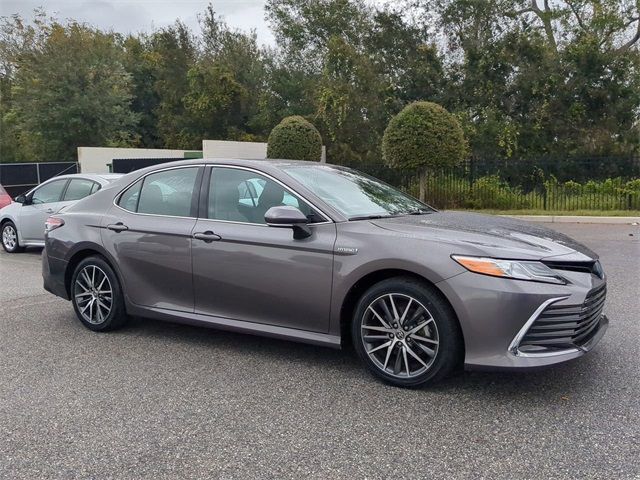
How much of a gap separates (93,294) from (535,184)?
15.2 m

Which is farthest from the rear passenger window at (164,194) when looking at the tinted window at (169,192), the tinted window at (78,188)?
the tinted window at (78,188)

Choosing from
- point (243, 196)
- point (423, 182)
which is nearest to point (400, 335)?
point (243, 196)

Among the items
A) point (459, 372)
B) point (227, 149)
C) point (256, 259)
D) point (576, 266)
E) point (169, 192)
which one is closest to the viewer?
point (576, 266)

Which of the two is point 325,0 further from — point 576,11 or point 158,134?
point 158,134

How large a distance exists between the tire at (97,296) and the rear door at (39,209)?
5666mm

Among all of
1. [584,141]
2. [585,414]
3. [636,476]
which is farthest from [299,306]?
[584,141]

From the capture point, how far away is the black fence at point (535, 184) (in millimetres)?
17312

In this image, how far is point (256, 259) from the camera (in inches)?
181

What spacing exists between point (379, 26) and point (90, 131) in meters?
15.8

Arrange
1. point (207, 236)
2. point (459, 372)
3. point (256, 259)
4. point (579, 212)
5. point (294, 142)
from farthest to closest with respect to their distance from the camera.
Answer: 1. point (294, 142)
2. point (579, 212)
3. point (207, 236)
4. point (256, 259)
5. point (459, 372)

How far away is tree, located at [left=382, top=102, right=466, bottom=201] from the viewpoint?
17.4 meters

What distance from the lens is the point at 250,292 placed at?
464 cm

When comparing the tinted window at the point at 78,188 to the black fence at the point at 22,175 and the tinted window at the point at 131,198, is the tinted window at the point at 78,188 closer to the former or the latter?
the tinted window at the point at 131,198

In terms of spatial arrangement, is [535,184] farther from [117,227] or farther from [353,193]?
[117,227]
